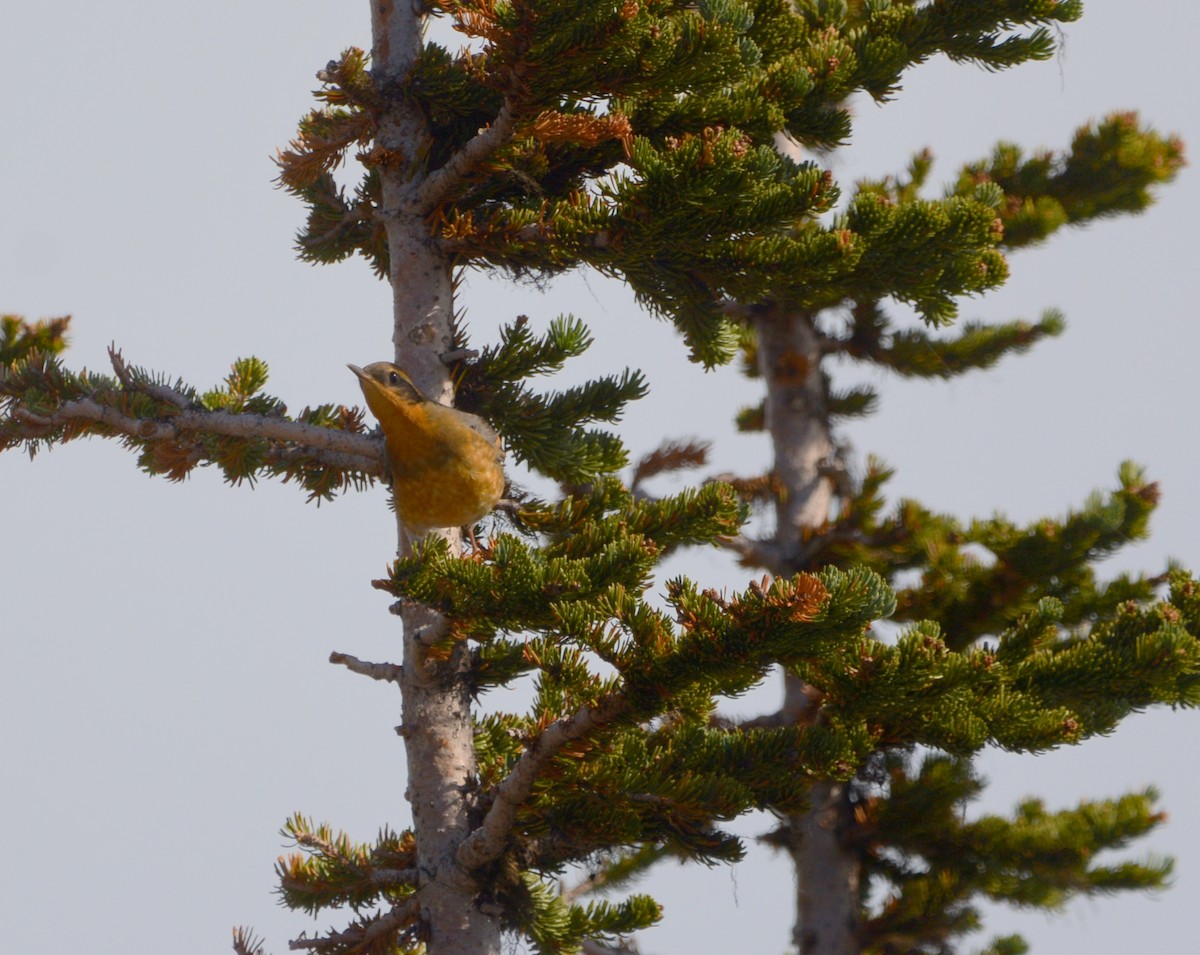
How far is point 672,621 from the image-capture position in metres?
Answer: 2.82

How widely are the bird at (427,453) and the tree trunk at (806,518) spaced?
2822 mm

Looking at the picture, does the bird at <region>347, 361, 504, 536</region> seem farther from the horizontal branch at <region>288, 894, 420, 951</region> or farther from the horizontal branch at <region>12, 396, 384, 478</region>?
the horizontal branch at <region>288, 894, 420, 951</region>

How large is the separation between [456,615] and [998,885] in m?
4.42

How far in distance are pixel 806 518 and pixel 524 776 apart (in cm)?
423

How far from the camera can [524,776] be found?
127 inches

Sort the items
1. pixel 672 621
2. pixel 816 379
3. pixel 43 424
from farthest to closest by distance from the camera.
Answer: pixel 816 379, pixel 43 424, pixel 672 621

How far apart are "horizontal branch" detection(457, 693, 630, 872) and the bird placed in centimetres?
78

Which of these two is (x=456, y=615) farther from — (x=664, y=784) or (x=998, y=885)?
(x=998, y=885)

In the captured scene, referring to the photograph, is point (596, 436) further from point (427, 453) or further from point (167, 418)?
point (167, 418)

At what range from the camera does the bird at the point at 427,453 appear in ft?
11.9

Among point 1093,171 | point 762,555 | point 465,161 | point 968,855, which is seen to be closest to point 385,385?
point 465,161

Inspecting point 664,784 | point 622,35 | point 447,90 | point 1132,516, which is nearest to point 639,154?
point 622,35

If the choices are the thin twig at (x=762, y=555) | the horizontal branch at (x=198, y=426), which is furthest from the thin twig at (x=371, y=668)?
the thin twig at (x=762, y=555)

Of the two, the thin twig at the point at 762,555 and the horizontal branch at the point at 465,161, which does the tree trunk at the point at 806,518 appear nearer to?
the thin twig at the point at 762,555
